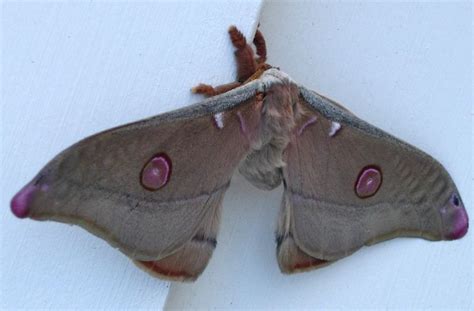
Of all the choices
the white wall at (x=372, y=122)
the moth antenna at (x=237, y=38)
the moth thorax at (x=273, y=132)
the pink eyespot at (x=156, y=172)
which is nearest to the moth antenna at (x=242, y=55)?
the moth antenna at (x=237, y=38)

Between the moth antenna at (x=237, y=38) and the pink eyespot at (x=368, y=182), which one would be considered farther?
the pink eyespot at (x=368, y=182)


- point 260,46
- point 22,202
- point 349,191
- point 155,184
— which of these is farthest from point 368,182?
point 22,202

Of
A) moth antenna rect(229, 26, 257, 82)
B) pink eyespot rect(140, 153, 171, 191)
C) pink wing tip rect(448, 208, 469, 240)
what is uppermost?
moth antenna rect(229, 26, 257, 82)

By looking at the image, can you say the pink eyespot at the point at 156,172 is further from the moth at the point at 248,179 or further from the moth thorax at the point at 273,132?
the moth thorax at the point at 273,132

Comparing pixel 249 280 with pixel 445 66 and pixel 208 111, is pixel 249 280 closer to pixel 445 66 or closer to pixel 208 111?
pixel 208 111

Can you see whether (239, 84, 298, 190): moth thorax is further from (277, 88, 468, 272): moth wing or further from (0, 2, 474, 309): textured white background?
(0, 2, 474, 309): textured white background

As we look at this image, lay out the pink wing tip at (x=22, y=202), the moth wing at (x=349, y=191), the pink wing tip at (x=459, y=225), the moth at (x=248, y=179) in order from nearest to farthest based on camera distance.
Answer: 1. the pink wing tip at (x=22, y=202)
2. the moth at (x=248, y=179)
3. the moth wing at (x=349, y=191)
4. the pink wing tip at (x=459, y=225)

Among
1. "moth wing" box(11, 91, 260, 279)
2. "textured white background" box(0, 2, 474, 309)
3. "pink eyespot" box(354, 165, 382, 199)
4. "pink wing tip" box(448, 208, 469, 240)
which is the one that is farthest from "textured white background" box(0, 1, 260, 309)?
"pink wing tip" box(448, 208, 469, 240)
